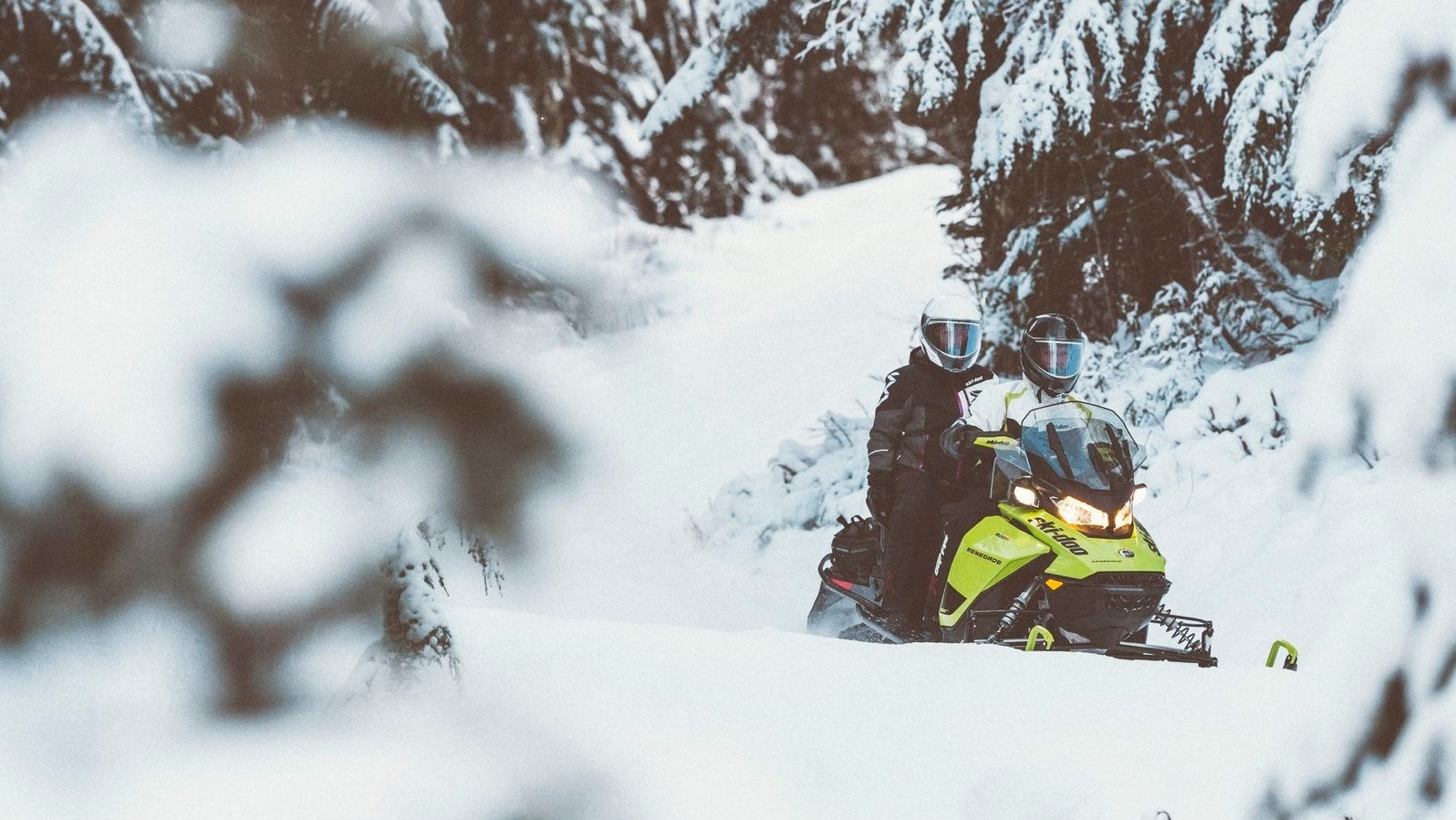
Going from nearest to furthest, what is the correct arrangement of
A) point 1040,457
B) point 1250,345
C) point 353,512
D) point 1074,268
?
point 353,512 < point 1040,457 < point 1250,345 < point 1074,268

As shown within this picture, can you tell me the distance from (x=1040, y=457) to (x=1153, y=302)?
4.31 metres

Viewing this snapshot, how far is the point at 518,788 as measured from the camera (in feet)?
4.45

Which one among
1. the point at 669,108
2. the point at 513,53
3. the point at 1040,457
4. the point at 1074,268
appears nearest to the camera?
the point at 513,53

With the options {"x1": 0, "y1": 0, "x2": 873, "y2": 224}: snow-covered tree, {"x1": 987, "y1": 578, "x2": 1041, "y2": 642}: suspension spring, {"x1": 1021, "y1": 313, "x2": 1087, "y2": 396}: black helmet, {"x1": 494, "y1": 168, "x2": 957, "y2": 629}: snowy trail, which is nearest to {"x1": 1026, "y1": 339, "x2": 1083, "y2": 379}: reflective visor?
{"x1": 1021, "y1": 313, "x2": 1087, "y2": 396}: black helmet

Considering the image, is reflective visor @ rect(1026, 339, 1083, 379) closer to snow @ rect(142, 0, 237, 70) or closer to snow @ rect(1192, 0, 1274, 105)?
snow @ rect(1192, 0, 1274, 105)

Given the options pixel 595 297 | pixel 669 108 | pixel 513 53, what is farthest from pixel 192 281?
pixel 669 108

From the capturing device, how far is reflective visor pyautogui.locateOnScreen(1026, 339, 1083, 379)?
4.93 meters

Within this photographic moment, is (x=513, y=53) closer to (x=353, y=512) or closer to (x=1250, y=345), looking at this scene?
(x=353, y=512)

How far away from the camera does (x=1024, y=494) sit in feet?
14.9

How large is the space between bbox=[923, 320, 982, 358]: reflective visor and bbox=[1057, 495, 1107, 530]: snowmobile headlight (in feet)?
3.69

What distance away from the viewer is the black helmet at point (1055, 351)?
4930 millimetres

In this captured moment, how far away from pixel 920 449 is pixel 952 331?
553 millimetres

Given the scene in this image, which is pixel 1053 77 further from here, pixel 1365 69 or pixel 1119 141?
pixel 1365 69

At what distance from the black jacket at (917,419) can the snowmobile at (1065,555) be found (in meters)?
0.40
